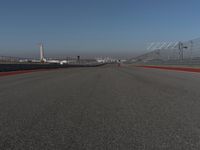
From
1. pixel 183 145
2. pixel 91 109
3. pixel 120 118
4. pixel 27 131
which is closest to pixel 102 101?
pixel 91 109

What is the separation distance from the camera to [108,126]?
199 inches

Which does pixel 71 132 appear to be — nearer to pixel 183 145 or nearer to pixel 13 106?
pixel 183 145

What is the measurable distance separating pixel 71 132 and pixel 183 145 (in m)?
1.90

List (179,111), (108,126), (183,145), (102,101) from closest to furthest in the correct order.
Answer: (183,145) → (108,126) → (179,111) → (102,101)

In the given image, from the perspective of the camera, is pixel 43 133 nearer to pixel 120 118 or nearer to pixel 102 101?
pixel 120 118

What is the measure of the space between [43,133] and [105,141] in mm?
1169

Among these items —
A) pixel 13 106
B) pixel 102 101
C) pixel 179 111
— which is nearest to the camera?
pixel 179 111

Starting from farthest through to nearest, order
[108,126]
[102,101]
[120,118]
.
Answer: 1. [102,101]
2. [120,118]
3. [108,126]

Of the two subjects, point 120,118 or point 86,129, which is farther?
point 120,118

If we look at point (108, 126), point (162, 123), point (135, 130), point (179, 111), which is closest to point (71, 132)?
point (108, 126)

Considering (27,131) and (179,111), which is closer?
(27,131)

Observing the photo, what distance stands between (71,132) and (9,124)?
4.78ft

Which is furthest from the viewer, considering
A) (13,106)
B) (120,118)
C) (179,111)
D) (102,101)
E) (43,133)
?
(102,101)

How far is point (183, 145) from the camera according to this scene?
3.89 metres
